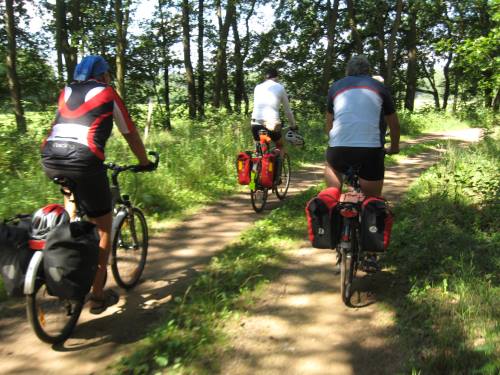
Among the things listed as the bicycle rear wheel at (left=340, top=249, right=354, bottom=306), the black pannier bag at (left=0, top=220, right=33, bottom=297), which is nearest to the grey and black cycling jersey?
the bicycle rear wheel at (left=340, top=249, right=354, bottom=306)

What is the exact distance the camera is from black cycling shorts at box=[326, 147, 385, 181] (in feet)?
12.9

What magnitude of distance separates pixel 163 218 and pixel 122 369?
3.94 m

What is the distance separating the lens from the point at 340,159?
4.05m

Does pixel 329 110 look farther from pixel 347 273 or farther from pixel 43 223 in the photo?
pixel 43 223

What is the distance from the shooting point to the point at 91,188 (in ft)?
10.8

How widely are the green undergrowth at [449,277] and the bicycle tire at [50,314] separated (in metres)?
2.56

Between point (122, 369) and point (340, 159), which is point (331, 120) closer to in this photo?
point (340, 159)

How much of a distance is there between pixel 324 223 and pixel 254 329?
1079mm

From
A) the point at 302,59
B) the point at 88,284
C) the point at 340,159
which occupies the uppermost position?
the point at 302,59

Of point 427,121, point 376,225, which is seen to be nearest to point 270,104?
point 376,225

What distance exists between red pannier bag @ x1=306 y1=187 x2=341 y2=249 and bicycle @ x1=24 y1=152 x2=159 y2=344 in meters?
1.51

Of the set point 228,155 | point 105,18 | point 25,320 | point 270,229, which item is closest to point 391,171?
point 228,155

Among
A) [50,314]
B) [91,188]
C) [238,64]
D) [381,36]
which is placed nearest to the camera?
[91,188]

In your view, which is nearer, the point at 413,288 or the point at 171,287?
the point at 413,288
